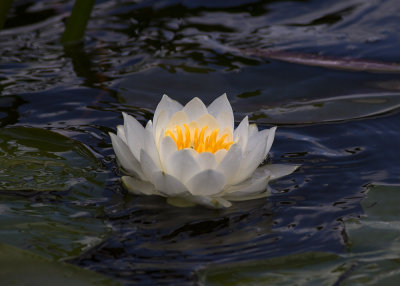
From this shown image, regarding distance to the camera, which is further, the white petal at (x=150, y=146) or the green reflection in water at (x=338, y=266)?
the white petal at (x=150, y=146)

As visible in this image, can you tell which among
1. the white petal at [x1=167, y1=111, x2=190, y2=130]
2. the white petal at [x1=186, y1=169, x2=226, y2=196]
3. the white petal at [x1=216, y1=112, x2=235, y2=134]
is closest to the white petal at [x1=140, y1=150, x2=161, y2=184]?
the white petal at [x1=186, y1=169, x2=226, y2=196]

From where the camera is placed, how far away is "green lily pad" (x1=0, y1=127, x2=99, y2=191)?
1.94m

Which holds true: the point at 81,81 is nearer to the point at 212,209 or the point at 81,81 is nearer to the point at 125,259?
the point at 212,209

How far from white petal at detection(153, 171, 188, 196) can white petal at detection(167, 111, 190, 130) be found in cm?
26

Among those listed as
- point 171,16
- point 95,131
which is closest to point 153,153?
point 95,131

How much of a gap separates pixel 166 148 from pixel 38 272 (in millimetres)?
584

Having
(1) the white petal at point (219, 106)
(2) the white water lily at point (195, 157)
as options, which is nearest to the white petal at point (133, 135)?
(2) the white water lily at point (195, 157)

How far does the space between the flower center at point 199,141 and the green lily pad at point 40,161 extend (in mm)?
357

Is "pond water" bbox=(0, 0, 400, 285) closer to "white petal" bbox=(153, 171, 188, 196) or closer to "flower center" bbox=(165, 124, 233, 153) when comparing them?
"white petal" bbox=(153, 171, 188, 196)

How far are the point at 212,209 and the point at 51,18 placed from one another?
282 cm

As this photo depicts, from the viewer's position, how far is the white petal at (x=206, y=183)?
73.6 inches

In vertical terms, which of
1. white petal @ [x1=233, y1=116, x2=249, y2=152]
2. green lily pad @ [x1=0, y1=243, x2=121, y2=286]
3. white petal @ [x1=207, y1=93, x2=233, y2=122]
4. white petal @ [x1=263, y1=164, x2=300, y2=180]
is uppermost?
white petal @ [x1=207, y1=93, x2=233, y2=122]

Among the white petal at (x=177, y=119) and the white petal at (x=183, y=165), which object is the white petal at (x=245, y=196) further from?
the white petal at (x=177, y=119)

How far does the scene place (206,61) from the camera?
134 inches
